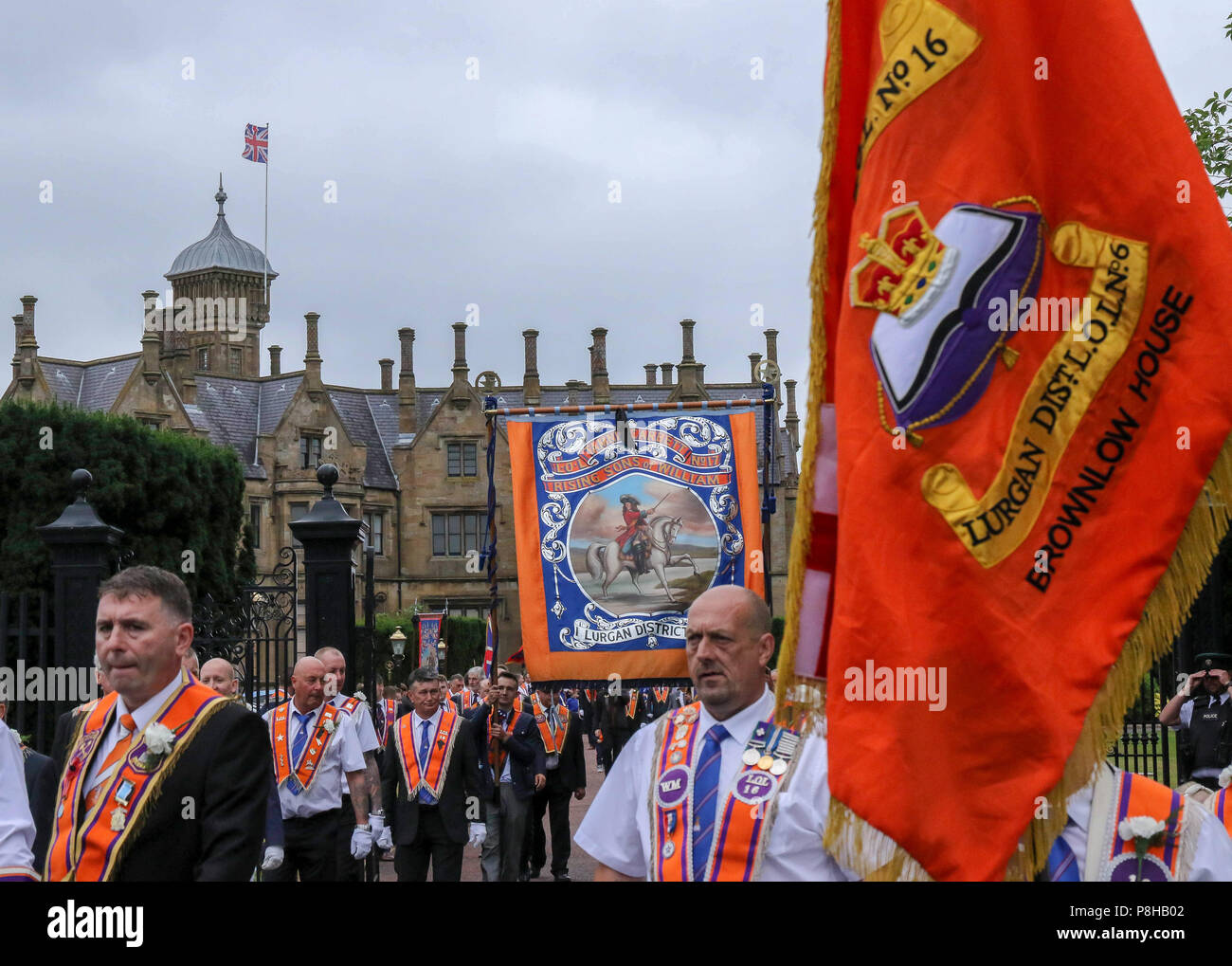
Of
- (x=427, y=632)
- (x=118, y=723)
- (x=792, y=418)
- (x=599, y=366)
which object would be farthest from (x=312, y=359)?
(x=118, y=723)

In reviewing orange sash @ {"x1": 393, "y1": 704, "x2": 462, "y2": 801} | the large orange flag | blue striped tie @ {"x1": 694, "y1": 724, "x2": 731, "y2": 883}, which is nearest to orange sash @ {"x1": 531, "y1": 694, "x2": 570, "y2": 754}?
orange sash @ {"x1": 393, "y1": 704, "x2": 462, "y2": 801}

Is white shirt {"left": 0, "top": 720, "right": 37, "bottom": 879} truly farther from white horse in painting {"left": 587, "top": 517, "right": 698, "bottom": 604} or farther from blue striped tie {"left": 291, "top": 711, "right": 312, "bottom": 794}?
blue striped tie {"left": 291, "top": 711, "right": 312, "bottom": 794}

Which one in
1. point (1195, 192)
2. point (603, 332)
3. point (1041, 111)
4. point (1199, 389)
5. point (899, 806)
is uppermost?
point (603, 332)

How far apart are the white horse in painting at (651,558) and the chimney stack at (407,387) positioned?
60432 millimetres

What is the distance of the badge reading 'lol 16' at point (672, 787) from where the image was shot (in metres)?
4.28

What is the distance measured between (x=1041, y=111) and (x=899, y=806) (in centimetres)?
175

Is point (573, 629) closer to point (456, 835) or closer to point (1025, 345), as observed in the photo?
point (456, 835)

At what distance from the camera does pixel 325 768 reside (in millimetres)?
10383

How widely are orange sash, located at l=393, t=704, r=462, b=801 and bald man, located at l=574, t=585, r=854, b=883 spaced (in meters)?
7.67

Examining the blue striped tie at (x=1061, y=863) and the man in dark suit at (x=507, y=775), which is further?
the man in dark suit at (x=507, y=775)

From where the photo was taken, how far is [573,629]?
8469 mm

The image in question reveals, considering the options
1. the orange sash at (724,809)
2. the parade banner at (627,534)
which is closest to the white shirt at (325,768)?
the parade banner at (627,534)

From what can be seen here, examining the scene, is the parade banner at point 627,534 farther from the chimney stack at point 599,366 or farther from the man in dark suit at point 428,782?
the chimney stack at point 599,366
